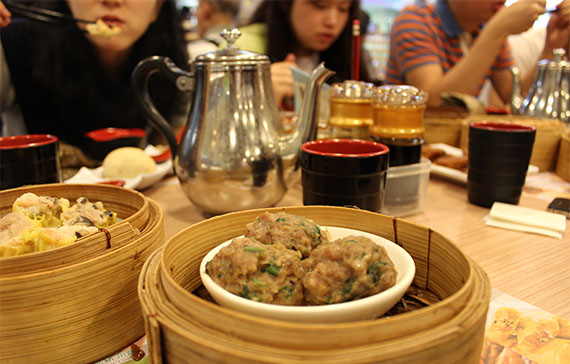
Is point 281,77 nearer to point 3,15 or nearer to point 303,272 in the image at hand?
point 3,15

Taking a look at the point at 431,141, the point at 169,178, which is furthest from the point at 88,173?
the point at 431,141

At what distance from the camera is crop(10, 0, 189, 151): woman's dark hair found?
1.99 metres

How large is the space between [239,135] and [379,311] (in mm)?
608

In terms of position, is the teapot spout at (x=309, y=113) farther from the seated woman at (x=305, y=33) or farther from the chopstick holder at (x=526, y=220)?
the seated woman at (x=305, y=33)

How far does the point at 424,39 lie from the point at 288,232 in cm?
231

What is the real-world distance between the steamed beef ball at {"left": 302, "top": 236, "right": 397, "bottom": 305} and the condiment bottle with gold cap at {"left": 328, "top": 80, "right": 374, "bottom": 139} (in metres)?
0.71

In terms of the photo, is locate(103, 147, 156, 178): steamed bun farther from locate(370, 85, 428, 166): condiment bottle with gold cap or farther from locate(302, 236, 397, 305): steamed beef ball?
locate(302, 236, 397, 305): steamed beef ball

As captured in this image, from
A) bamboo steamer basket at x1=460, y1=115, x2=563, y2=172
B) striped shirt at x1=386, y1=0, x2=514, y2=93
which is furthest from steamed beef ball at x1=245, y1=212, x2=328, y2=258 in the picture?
striped shirt at x1=386, y1=0, x2=514, y2=93

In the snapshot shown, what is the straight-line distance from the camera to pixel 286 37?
2555mm

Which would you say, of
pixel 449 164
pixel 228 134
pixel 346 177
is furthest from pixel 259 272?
pixel 449 164

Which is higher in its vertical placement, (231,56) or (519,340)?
(231,56)

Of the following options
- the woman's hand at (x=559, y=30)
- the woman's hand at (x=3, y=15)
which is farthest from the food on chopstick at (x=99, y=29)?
the woman's hand at (x=559, y=30)

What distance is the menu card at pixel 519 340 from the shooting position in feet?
1.88

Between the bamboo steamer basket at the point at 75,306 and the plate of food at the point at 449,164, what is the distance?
3.43 ft
